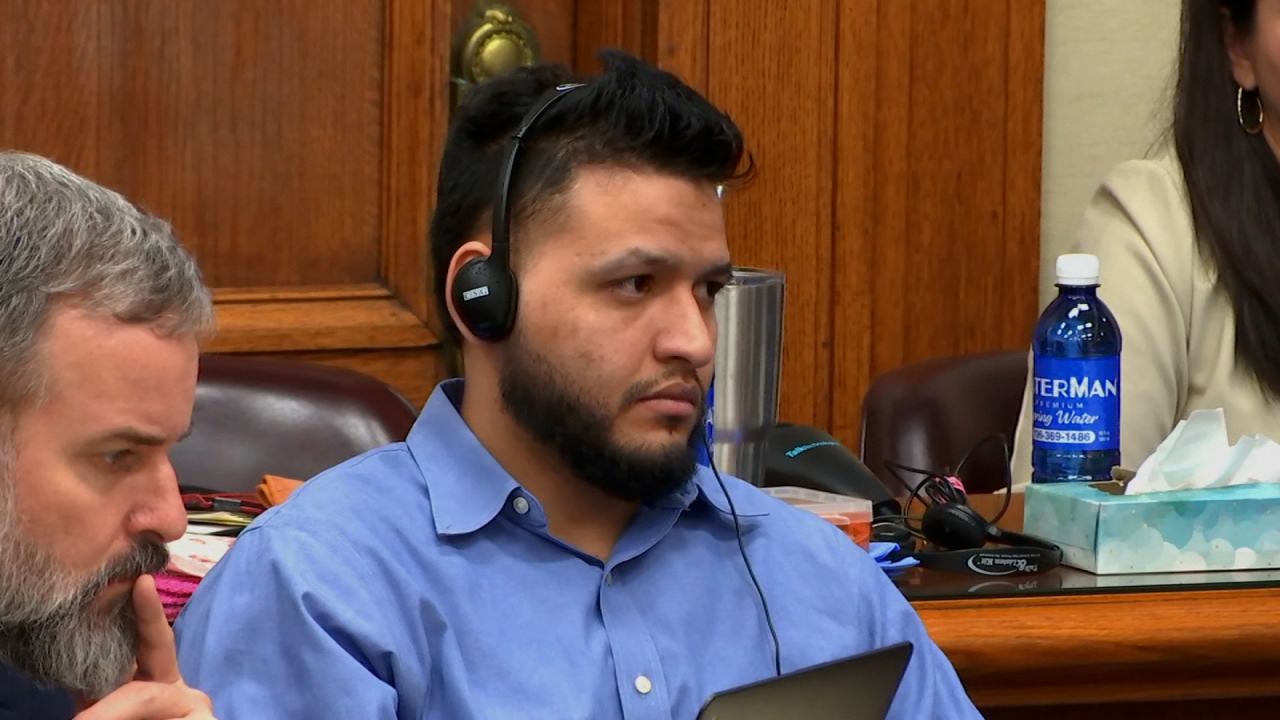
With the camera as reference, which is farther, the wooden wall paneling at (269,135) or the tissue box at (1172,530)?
the wooden wall paneling at (269,135)

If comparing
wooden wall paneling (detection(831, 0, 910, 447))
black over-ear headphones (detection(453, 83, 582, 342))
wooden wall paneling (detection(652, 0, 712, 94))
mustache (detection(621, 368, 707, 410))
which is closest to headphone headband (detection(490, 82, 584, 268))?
black over-ear headphones (detection(453, 83, 582, 342))

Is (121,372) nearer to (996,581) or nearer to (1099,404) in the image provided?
(996,581)

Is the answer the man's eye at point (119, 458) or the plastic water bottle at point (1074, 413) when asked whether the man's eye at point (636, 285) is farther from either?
the plastic water bottle at point (1074, 413)

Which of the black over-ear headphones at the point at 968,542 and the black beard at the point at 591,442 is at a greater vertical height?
the black beard at the point at 591,442

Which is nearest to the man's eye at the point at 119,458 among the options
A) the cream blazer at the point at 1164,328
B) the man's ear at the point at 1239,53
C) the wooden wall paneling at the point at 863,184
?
the cream blazer at the point at 1164,328

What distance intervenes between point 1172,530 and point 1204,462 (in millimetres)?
92

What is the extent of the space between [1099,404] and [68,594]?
117 centimetres

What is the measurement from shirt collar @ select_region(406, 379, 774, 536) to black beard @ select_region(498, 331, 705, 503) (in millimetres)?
32

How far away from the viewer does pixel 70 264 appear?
1171mm

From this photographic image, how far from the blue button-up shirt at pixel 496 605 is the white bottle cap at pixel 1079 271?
22.6 inches

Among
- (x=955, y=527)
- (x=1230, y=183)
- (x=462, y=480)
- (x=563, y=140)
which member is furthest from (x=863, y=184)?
(x=462, y=480)

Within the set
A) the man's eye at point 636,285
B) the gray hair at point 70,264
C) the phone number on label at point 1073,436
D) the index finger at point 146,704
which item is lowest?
the index finger at point 146,704

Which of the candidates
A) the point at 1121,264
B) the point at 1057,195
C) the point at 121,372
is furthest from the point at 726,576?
the point at 1057,195

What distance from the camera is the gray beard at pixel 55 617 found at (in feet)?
3.82
